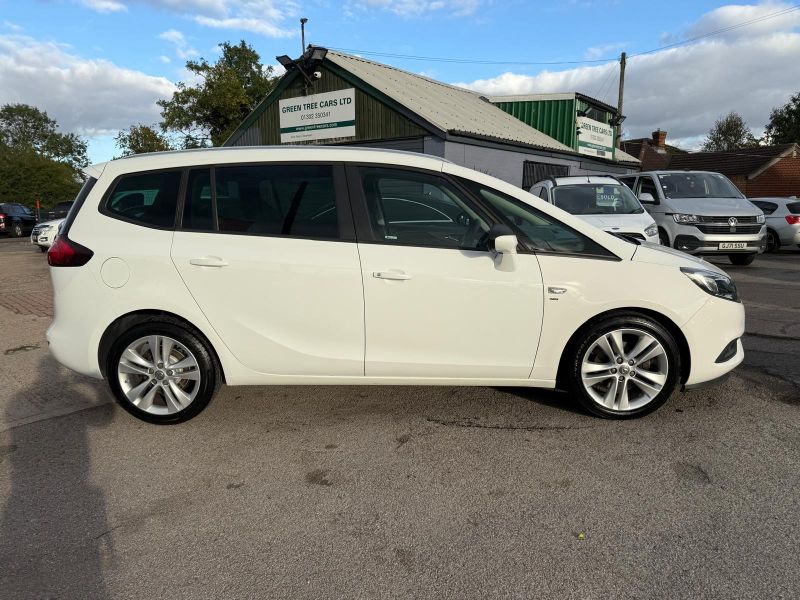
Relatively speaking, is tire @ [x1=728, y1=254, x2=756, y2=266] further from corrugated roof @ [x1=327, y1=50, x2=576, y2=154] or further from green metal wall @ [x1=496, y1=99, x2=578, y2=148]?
green metal wall @ [x1=496, y1=99, x2=578, y2=148]

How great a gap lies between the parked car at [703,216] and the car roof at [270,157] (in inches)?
333

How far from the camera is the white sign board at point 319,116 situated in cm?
1877

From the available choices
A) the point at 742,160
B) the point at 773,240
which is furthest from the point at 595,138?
the point at 742,160

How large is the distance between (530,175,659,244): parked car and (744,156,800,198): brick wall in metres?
32.9

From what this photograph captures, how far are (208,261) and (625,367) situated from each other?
2719 mm

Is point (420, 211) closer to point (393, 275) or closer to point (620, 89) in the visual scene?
point (393, 275)

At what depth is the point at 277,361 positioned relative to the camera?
11.9 ft

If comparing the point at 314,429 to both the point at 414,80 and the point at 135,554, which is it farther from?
the point at 414,80

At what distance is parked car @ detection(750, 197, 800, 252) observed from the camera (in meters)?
14.8

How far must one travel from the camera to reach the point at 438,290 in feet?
11.3

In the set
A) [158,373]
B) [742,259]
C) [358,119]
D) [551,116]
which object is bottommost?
[158,373]

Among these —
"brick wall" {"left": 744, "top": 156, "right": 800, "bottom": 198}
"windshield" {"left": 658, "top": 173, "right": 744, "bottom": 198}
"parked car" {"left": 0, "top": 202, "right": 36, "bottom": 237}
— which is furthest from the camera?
"brick wall" {"left": 744, "top": 156, "right": 800, "bottom": 198}

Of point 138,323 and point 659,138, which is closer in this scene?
point 138,323

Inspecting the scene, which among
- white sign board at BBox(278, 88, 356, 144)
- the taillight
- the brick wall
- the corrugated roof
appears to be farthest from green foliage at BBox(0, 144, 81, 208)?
the brick wall
